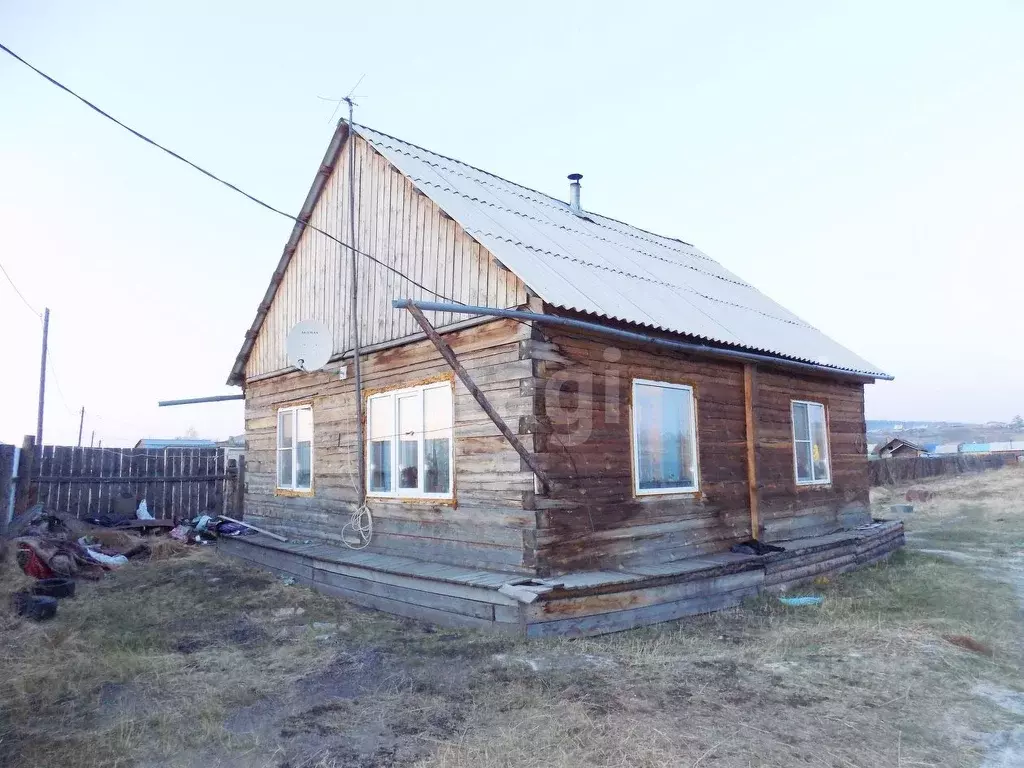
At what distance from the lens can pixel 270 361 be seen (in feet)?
Result: 43.8

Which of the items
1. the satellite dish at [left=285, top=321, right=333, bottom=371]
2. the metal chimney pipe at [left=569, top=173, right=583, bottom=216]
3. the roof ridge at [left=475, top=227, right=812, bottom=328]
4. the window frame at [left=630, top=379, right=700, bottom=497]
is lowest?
the window frame at [left=630, top=379, right=700, bottom=497]

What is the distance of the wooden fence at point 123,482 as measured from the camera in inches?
549

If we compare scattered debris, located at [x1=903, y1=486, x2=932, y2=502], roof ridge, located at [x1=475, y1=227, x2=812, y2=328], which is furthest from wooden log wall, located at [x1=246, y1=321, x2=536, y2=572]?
scattered debris, located at [x1=903, y1=486, x2=932, y2=502]

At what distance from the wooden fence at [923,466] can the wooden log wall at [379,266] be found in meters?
26.1

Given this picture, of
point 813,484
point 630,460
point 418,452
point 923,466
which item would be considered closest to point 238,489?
point 418,452

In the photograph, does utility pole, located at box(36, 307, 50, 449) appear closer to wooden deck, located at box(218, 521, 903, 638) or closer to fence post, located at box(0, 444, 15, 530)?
fence post, located at box(0, 444, 15, 530)

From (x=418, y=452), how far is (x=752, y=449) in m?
4.99

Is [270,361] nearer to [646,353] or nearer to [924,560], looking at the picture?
[646,353]

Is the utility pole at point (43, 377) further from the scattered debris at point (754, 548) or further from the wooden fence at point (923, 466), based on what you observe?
the wooden fence at point (923, 466)

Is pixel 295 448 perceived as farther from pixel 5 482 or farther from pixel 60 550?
pixel 5 482

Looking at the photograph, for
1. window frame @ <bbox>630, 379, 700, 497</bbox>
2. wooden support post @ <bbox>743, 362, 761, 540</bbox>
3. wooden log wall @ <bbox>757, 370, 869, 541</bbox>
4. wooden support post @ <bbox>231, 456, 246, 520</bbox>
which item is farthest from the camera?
wooden support post @ <bbox>231, 456, 246, 520</bbox>

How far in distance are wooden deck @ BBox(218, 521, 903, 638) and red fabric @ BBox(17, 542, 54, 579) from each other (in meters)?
3.19

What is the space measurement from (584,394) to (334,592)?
174 inches

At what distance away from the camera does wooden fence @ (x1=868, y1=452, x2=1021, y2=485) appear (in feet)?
111
